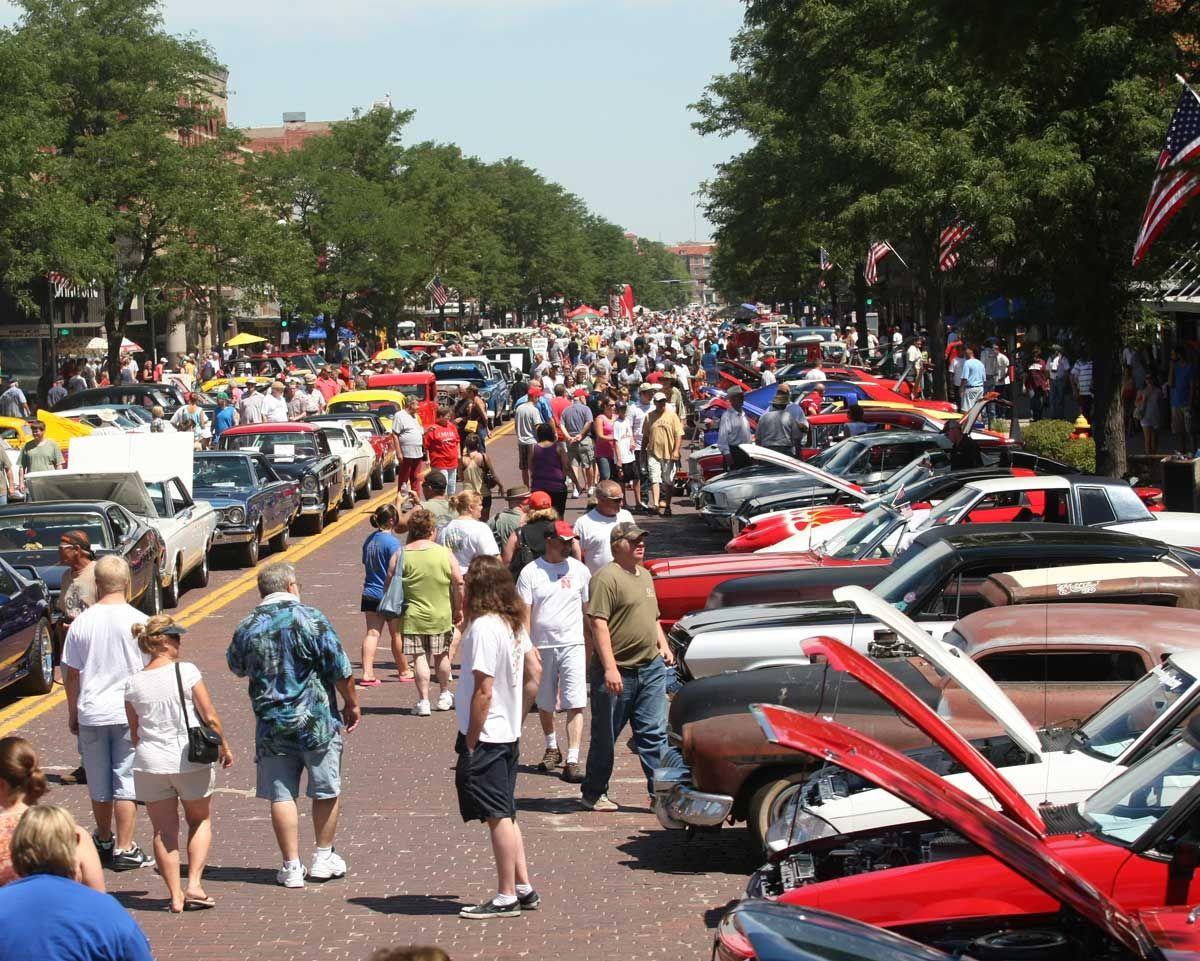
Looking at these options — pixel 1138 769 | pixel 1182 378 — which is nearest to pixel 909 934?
pixel 1138 769

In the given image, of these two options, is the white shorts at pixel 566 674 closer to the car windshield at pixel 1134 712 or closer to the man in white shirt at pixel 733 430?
the car windshield at pixel 1134 712

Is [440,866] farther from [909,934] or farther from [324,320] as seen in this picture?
[324,320]

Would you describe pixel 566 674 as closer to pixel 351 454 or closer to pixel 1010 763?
pixel 1010 763

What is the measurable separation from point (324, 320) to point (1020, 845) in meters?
74.4

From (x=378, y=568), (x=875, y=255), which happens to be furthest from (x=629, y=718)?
(x=875, y=255)

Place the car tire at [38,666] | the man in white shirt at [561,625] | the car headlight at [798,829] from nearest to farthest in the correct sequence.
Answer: the car headlight at [798,829]
the man in white shirt at [561,625]
the car tire at [38,666]

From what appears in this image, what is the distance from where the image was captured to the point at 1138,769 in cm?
666

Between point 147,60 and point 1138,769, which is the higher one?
point 147,60

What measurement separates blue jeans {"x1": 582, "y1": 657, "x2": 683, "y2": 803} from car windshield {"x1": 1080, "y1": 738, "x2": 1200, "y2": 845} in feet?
12.4

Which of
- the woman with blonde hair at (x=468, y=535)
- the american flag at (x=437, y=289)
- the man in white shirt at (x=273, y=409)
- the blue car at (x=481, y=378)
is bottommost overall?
the woman with blonde hair at (x=468, y=535)

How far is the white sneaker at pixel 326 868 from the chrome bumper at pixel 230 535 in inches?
506

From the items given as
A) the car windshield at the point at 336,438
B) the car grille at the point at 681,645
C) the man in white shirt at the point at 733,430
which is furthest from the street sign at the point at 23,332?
the car grille at the point at 681,645

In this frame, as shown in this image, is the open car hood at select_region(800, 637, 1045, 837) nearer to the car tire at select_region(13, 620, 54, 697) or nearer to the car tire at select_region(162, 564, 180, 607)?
the car tire at select_region(13, 620, 54, 697)

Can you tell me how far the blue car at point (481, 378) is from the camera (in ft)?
147
